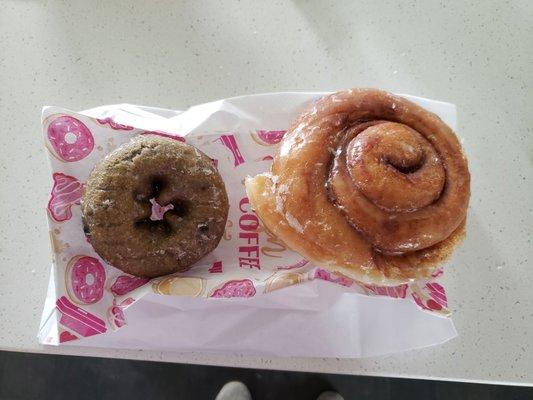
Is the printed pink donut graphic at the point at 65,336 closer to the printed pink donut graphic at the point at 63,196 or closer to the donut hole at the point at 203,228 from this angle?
the printed pink donut graphic at the point at 63,196

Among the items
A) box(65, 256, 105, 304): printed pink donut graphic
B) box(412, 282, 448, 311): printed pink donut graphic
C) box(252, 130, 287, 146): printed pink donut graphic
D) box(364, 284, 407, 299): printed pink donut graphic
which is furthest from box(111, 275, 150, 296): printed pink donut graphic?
box(412, 282, 448, 311): printed pink donut graphic

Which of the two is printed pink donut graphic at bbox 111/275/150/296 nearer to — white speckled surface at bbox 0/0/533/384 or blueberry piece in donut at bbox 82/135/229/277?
blueberry piece in donut at bbox 82/135/229/277

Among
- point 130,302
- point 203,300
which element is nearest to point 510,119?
point 203,300

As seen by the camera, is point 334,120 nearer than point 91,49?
Yes

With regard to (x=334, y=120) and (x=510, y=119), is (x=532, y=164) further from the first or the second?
(x=334, y=120)

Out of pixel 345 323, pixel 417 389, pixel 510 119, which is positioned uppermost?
pixel 510 119

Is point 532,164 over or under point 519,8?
under
